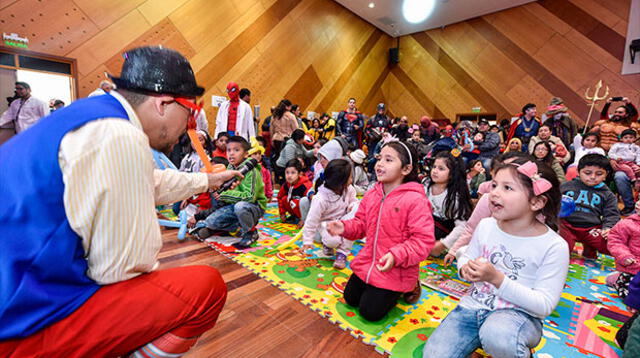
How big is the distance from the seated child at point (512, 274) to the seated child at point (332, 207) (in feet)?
3.92

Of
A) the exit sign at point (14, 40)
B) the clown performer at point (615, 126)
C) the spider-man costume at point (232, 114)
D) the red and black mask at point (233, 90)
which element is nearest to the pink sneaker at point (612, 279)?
the clown performer at point (615, 126)

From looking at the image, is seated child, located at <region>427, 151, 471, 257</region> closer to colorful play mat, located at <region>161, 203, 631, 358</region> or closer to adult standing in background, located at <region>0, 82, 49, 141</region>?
colorful play mat, located at <region>161, 203, 631, 358</region>

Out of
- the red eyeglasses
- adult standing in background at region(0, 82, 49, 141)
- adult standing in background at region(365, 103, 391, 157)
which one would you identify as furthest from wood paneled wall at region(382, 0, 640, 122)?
adult standing in background at region(0, 82, 49, 141)

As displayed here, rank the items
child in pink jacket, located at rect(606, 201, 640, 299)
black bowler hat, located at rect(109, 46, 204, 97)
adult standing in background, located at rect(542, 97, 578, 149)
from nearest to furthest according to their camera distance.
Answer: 1. black bowler hat, located at rect(109, 46, 204, 97)
2. child in pink jacket, located at rect(606, 201, 640, 299)
3. adult standing in background, located at rect(542, 97, 578, 149)

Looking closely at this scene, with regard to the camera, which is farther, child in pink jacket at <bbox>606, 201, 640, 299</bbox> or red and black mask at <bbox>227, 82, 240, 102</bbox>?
red and black mask at <bbox>227, 82, 240, 102</bbox>

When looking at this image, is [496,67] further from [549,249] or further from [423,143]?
[549,249]

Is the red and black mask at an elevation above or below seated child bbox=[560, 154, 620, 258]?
above

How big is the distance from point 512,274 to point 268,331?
1.23m

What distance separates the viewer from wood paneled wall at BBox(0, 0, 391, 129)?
5.10m

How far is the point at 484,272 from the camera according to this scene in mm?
1077

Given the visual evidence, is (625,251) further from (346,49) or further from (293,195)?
(346,49)

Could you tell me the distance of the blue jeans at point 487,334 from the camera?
1111 mm

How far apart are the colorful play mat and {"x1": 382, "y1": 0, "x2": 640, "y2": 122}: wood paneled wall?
8.49m

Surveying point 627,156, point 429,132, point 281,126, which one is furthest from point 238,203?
point 429,132
